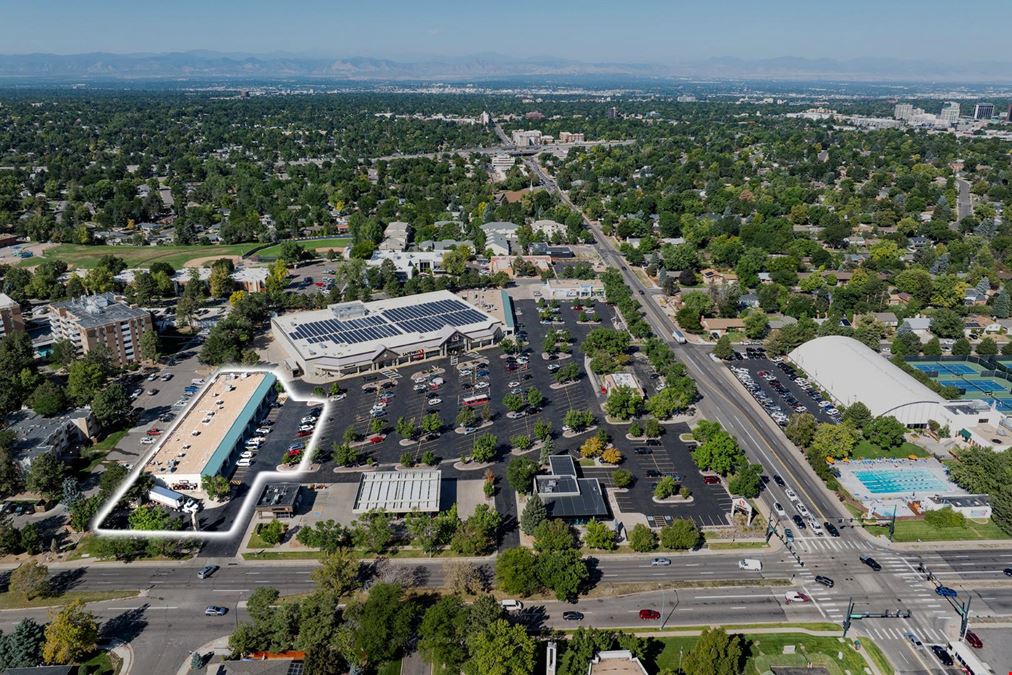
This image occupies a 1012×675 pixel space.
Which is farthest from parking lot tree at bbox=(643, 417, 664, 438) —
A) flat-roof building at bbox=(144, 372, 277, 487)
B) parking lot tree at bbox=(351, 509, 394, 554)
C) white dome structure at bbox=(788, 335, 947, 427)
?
flat-roof building at bbox=(144, 372, 277, 487)

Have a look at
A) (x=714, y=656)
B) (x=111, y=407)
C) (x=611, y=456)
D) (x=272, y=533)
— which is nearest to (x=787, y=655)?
(x=714, y=656)

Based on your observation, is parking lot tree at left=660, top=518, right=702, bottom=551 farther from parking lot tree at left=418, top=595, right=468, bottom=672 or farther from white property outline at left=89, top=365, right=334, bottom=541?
white property outline at left=89, top=365, right=334, bottom=541

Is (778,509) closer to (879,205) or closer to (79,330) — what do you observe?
(79,330)

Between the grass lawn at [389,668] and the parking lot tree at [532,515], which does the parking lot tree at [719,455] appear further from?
the grass lawn at [389,668]

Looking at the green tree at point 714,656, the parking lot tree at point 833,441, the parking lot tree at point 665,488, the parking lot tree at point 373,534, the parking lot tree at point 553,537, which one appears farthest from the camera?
the parking lot tree at point 833,441

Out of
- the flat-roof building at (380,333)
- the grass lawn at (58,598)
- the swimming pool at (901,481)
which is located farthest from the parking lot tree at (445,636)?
the flat-roof building at (380,333)

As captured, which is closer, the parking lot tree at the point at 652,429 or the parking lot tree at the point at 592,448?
the parking lot tree at the point at 592,448

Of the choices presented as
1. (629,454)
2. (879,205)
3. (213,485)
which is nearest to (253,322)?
(213,485)
